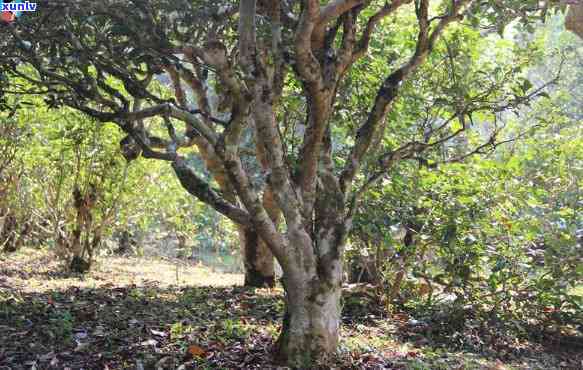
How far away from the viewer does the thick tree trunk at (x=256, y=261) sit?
8.38 meters

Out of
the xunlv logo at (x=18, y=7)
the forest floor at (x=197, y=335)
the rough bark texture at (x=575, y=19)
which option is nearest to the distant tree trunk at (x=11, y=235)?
the forest floor at (x=197, y=335)

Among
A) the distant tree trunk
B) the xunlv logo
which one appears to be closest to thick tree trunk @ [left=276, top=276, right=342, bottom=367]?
the xunlv logo

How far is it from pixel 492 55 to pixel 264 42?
144 inches

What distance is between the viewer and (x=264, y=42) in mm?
5594

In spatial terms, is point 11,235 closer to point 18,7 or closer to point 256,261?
point 256,261

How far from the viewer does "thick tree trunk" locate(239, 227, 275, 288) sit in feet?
27.5

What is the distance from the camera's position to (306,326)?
4.61m

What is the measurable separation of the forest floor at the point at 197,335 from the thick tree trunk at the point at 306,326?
0.14m

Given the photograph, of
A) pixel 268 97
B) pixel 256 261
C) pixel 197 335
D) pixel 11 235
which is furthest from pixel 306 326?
pixel 11 235

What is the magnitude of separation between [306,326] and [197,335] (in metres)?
1.22

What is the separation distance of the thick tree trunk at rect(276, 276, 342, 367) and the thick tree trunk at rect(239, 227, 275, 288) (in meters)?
3.69

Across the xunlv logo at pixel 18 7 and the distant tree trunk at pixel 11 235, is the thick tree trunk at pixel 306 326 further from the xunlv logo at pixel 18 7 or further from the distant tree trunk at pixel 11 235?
the distant tree trunk at pixel 11 235

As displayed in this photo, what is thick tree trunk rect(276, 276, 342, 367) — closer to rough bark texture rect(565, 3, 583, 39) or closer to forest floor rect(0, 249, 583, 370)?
forest floor rect(0, 249, 583, 370)

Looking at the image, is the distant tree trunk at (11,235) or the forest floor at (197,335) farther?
the distant tree trunk at (11,235)
